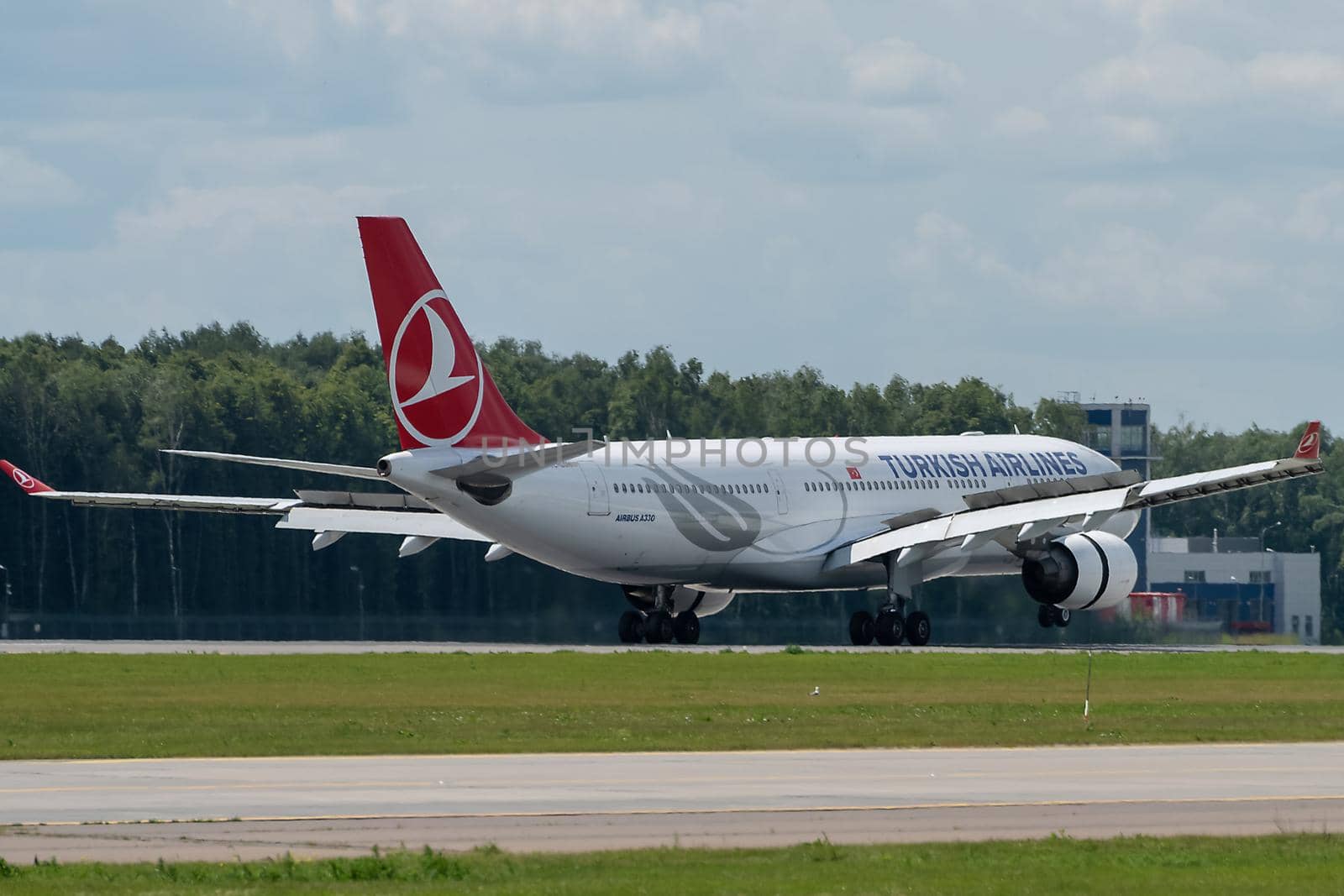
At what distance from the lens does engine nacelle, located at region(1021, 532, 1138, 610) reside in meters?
56.6

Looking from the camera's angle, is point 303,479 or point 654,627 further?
point 303,479

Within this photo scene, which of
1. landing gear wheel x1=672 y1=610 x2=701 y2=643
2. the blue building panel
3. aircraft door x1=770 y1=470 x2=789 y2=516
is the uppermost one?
the blue building panel

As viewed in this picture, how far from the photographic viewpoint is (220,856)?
17859 millimetres

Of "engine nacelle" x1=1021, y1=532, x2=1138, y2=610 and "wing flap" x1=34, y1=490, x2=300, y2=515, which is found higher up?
"wing flap" x1=34, y1=490, x2=300, y2=515

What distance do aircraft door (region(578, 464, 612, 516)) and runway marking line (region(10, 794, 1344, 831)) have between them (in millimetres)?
30732

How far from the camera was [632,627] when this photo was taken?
5797cm

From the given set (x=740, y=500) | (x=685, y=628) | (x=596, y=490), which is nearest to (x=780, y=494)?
(x=740, y=500)

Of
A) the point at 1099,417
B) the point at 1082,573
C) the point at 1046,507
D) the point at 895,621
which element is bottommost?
the point at 895,621

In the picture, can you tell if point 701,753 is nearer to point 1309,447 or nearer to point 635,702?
point 635,702

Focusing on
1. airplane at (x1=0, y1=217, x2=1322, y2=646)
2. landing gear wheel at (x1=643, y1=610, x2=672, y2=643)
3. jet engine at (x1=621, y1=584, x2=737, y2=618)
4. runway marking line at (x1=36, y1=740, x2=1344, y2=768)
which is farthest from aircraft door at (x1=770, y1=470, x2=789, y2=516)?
runway marking line at (x1=36, y1=740, x2=1344, y2=768)

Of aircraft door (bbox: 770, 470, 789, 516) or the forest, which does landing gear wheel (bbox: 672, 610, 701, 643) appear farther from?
the forest

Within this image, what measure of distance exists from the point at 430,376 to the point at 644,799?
2647 cm

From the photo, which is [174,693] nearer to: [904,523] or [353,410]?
[904,523]

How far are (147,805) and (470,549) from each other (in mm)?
66070
